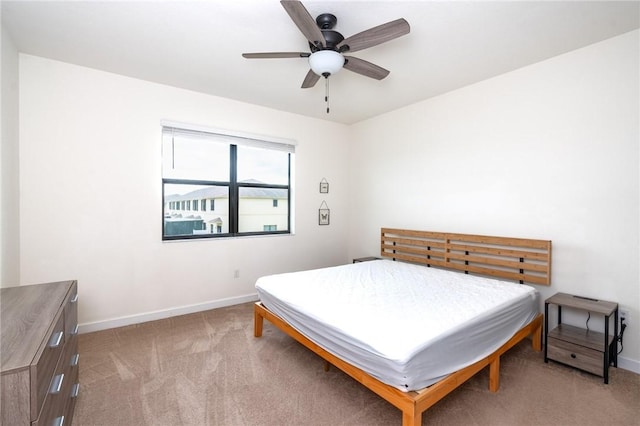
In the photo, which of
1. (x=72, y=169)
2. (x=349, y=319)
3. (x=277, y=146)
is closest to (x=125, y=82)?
(x=72, y=169)

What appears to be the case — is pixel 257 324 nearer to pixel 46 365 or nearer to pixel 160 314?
pixel 160 314

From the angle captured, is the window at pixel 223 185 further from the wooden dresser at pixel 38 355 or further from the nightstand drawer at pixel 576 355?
the nightstand drawer at pixel 576 355

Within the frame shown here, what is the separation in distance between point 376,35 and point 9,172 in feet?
10.3

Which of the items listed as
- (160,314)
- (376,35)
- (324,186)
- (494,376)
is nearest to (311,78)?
(376,35)

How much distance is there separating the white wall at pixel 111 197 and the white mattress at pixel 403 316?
4.18 ft

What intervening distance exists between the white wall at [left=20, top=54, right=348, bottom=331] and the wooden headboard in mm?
2038

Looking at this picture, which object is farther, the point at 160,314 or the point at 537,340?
the point at 160,314

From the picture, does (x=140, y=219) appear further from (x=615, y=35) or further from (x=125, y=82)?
(x=615, y=35)

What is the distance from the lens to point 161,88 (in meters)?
3.39

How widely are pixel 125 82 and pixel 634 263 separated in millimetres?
5039

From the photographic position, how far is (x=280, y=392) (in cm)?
207

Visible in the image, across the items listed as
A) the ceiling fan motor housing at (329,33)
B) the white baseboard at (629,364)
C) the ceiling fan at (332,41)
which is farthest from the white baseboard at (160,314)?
the white baseboard at (629,364)

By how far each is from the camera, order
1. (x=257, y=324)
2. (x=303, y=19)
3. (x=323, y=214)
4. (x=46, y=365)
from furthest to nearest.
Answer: (x=323, y=214), (x=257, y=324), (x=303, y=19), (x=46, y=365)

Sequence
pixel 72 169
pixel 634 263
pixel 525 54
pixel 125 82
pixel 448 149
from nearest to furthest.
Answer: pixel 634 263 → pixel 525 54 → pixel 72 169 → pixel 125 82 → pixel 448 149
